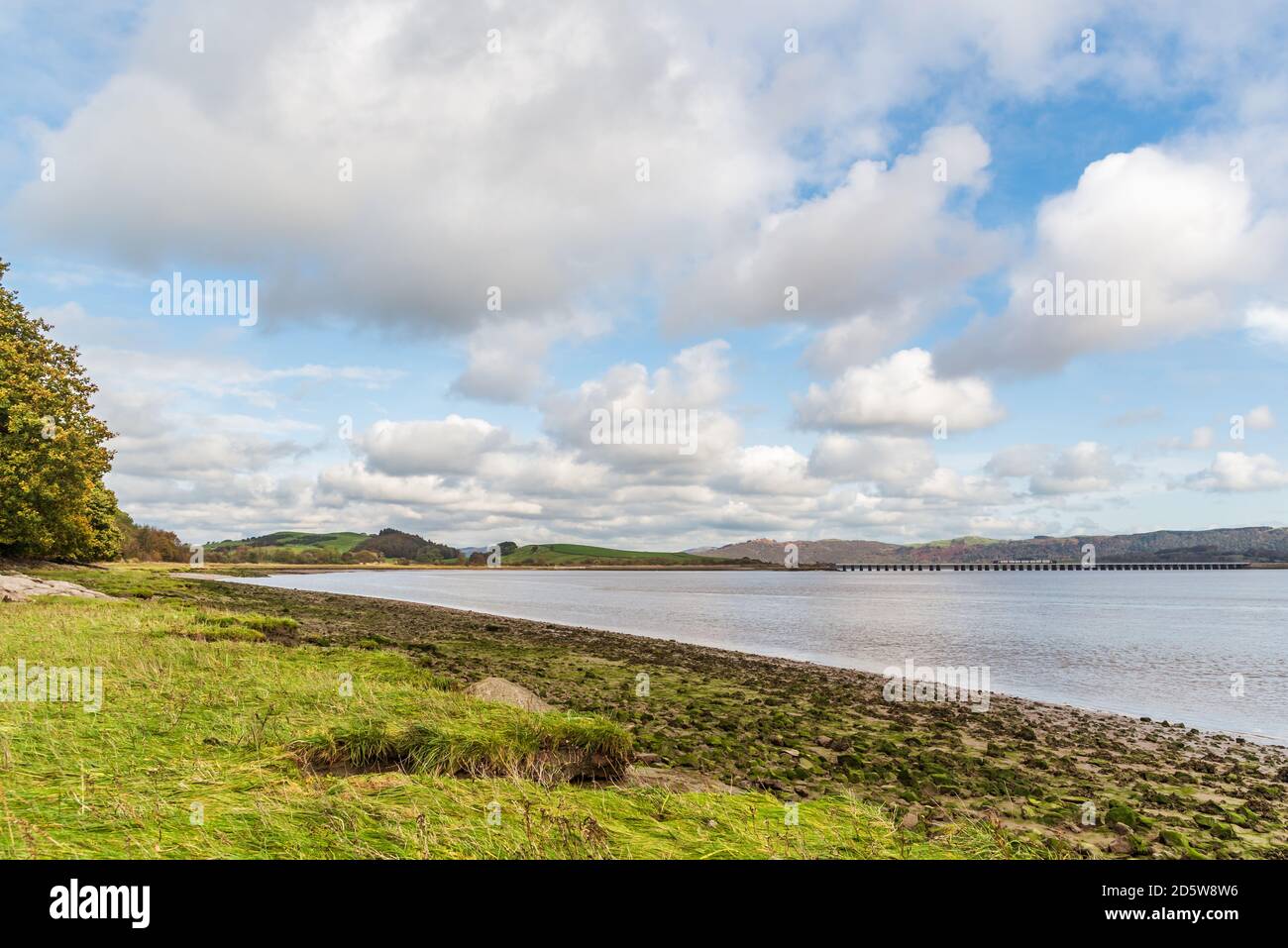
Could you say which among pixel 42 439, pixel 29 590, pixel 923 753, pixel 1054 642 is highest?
pixel 42 439

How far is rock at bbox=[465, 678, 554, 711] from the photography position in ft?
48.7

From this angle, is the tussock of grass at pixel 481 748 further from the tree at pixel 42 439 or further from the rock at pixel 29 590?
the tree at pixel 42 439

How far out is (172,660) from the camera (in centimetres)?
1638

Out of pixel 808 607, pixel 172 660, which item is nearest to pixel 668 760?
pixel 172 660

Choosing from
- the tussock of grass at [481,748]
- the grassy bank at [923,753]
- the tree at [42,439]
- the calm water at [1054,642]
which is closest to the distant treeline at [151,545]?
the tree at [42,439]

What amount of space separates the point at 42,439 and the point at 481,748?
55.9m

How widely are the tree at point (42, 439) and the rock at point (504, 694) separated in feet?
165

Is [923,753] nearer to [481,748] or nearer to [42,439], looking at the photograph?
[481,748]

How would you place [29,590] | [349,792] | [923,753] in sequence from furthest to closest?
[29,590]
[923,753]
[349,792]

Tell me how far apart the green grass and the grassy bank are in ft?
2.92

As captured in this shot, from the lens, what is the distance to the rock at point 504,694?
48.7 feet

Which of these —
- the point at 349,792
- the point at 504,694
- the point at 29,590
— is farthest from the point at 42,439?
the point at 349,792

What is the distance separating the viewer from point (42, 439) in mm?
48156
